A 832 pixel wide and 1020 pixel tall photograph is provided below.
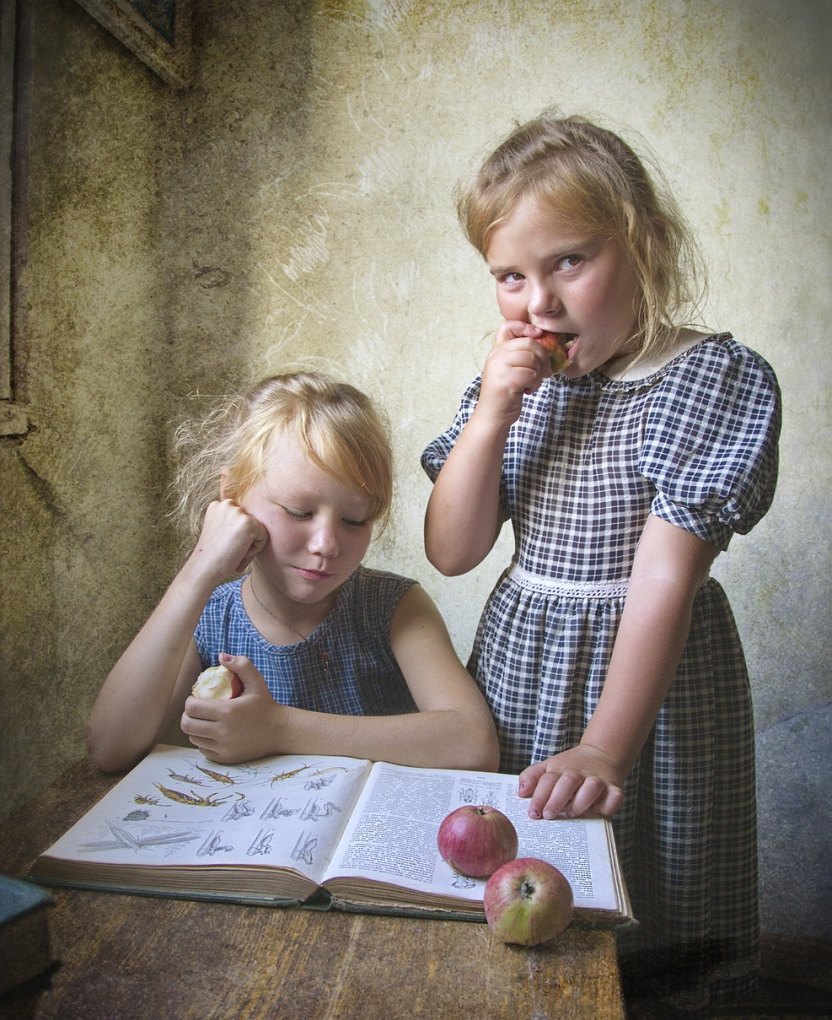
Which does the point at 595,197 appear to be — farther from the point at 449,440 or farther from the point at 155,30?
the point at 155,30

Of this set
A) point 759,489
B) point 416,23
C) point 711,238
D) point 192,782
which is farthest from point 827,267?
point 192,782

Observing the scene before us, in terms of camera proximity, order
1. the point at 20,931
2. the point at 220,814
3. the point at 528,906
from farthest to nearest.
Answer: the point at 220,814 → the point at 528,906 → the point at 20,931

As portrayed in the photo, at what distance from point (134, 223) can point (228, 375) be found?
266 mm

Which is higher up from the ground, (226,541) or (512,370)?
(512,370)

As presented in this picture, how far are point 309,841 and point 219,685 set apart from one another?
0.66 ft

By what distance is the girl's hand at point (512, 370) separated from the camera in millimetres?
725

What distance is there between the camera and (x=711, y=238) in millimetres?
866

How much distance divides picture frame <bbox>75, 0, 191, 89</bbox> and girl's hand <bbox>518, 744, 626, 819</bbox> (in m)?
0.60

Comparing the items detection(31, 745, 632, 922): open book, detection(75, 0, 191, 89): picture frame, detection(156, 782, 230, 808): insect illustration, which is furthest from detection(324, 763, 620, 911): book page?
detection(75, 0, 191, 89): picture frame

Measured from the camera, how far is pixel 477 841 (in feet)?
1.71

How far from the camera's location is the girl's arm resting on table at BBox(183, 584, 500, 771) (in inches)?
26.9

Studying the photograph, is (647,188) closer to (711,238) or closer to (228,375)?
(711,238)

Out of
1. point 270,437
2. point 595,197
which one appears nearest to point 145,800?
point 270,437

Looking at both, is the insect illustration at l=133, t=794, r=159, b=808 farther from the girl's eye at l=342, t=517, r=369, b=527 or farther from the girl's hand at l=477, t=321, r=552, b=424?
the girl's hand at l=477, t=321, r=552, b=424
